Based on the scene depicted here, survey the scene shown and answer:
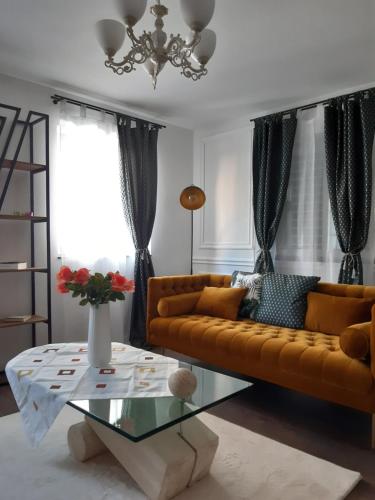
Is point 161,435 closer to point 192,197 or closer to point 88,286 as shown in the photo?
point 88,286

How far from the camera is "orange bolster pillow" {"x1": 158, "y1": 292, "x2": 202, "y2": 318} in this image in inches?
135

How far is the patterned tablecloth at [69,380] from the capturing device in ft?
5.79

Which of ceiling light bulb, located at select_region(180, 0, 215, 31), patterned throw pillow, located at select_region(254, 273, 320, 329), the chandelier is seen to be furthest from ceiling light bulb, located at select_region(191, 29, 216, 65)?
patterned throw pillow, located at select_region(254, 273, 320, 329)

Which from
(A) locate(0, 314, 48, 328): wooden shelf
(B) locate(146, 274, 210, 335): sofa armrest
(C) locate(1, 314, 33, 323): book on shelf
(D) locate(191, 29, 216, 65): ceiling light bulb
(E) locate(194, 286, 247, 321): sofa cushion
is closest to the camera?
(D) locate(191, 29, 216, 65): ceiling light bulb

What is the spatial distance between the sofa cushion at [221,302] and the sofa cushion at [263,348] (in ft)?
0.27

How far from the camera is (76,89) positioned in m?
3.70

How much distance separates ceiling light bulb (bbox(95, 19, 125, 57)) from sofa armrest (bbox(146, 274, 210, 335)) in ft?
6.60

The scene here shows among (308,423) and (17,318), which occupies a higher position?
(17,318)

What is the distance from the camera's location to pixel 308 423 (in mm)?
2520

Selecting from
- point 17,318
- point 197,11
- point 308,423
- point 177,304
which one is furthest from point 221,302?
point 197,11

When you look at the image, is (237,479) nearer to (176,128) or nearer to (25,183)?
(25,183)

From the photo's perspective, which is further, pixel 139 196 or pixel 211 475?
pixel 139 196

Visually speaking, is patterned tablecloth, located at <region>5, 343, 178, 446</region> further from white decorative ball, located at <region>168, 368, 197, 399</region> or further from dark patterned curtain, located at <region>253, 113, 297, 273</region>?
dark patterned curtain, located at <region>253, 113, 297, 273</region>

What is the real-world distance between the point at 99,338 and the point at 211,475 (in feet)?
2.85
